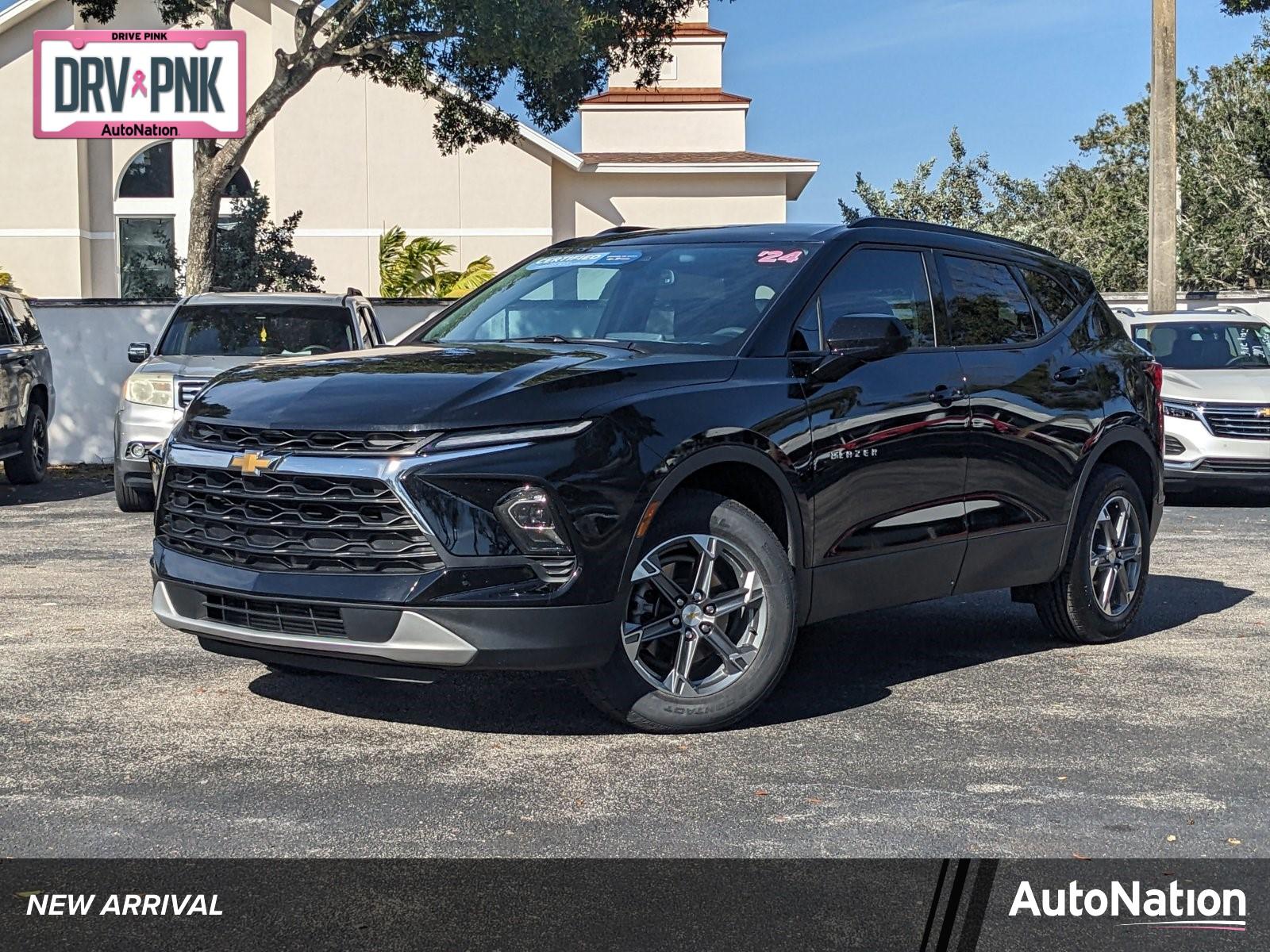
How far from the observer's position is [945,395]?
22.4 ft

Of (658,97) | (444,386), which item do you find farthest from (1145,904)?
(658,97)

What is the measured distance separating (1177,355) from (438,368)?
1231cm

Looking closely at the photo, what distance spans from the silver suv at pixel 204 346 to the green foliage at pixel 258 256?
14943 mm

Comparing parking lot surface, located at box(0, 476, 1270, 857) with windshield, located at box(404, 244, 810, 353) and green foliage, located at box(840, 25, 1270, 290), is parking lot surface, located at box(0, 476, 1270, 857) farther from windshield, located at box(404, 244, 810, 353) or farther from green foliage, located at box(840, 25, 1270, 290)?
green foliage, located at box(840, 25, 1270, 290)

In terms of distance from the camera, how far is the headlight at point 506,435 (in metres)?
5.34

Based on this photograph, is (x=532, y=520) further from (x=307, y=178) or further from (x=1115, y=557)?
(x=307, y=178)

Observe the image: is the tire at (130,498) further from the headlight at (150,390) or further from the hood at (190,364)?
the hood at (190,364)

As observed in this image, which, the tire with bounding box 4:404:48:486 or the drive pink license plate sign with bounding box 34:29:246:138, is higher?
the drive pink license plate sign with bounding box 34:29:246:138

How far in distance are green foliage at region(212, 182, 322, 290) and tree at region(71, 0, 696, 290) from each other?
812cm

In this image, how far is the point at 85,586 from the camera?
9.68 metres

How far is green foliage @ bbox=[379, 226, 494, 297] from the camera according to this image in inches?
1220

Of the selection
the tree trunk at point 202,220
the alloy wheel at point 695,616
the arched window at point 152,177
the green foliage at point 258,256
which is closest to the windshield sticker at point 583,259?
the alloy wheel at point 695,616

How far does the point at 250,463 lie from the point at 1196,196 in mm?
38942

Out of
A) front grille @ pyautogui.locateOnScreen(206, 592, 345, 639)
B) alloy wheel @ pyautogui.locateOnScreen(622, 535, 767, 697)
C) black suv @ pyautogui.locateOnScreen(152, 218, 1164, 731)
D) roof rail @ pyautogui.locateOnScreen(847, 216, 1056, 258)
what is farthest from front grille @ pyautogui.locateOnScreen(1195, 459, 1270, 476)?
front grille @ pyautogui.locateOnScreen(206, 592, 345, 639)
